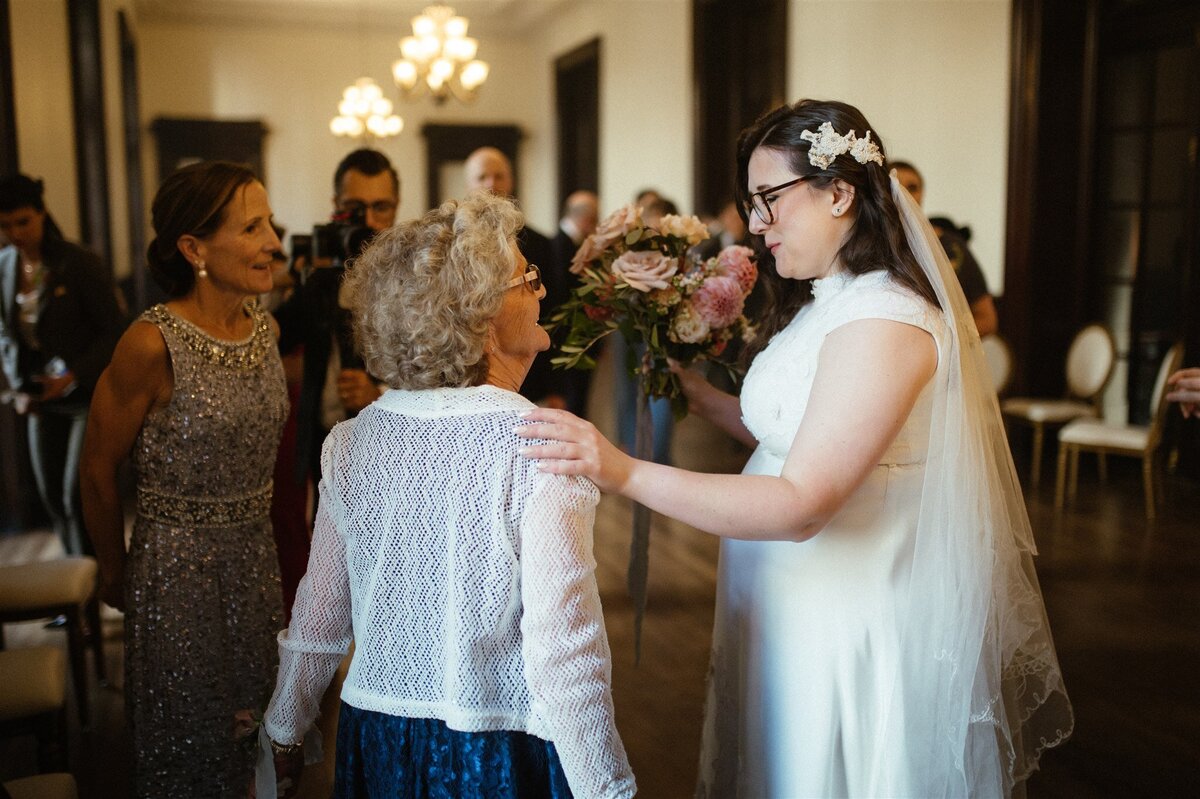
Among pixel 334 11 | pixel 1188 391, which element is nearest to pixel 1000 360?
pixel 1188 391

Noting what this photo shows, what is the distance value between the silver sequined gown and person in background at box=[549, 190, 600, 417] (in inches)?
31.1

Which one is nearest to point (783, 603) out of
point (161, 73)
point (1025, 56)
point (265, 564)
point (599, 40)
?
point (265, 564)

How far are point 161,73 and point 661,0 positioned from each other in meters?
Result: 7.01

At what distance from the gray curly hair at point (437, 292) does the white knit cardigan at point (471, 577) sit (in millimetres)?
49

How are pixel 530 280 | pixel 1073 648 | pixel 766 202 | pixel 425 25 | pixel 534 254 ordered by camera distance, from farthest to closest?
pixel 425 25 < pixel 534 254 < pixel 1073 648 < pixel 766 202 < pixel 530 280

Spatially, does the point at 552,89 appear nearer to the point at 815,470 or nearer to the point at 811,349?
the point at 811,349

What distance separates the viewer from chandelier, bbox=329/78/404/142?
1173 centimetres

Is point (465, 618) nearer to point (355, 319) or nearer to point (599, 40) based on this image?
point (355, 319)

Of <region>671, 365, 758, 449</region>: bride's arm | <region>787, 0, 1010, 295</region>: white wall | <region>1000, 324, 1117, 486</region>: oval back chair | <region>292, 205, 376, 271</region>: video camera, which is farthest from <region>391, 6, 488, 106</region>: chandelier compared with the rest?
<region>671, 365, 758, 449</region>: bride's arm

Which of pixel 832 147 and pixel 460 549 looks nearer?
pixel 460 549

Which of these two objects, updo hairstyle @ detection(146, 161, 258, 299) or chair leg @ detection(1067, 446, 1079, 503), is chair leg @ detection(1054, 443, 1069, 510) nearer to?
chair leg @ detection(1067, 446, 1079, 503)

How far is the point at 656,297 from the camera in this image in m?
2.40

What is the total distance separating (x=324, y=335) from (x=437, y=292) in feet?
5.55

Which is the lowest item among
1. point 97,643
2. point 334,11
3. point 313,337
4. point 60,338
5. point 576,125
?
point 97,643
